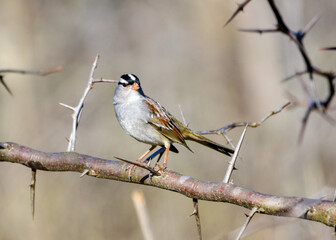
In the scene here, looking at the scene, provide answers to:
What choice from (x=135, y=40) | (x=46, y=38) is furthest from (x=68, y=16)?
(x=135, y=40)

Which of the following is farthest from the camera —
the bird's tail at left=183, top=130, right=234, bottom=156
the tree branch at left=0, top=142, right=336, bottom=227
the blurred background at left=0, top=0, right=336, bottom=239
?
the blurred background at left=0, top=0, right=336, bottom=239

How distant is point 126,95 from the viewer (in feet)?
17.9

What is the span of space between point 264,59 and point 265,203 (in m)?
12.7

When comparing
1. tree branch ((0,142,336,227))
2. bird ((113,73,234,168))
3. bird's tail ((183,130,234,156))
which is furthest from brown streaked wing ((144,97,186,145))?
tree branch ((0,142,336,227))

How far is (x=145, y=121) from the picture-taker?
5273 mm

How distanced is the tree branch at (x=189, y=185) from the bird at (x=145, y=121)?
1.79 m

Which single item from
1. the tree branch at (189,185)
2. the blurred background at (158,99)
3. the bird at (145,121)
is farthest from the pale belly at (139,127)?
the blurred background at (158,99)

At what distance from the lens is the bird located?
5.18 meters

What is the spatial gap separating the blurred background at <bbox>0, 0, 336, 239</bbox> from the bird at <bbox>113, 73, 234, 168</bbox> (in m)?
1.80

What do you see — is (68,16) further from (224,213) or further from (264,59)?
(224,213)

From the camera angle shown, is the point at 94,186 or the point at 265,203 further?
the point at 94,186

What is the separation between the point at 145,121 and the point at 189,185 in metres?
2.50

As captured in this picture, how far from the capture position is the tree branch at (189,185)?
7.14 ft

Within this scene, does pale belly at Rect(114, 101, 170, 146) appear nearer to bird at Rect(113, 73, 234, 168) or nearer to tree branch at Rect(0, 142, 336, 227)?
bird at Rect(113, 73, 234, 168)
